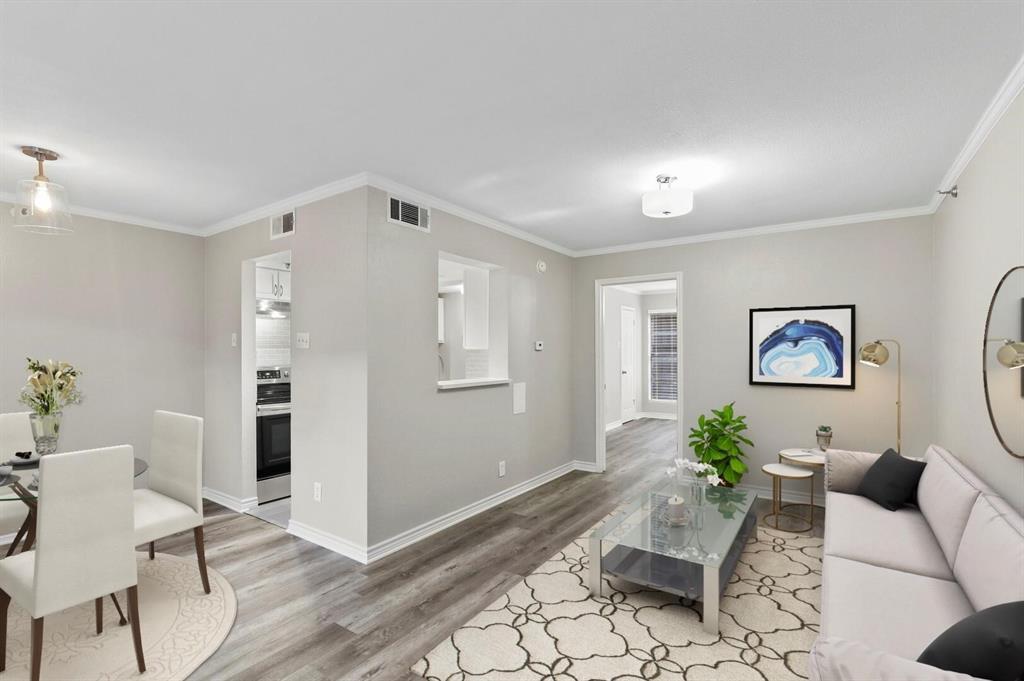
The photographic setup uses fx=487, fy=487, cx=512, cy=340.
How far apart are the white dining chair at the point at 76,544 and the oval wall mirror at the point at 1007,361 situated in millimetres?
3885

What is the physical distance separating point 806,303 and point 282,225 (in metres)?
4.56

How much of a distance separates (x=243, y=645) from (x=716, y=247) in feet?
15.7

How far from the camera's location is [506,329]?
462cm

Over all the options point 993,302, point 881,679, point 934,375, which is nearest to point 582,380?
point 934,375

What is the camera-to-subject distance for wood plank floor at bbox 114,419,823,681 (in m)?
2.23

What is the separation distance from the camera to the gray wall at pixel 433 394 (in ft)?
10.9

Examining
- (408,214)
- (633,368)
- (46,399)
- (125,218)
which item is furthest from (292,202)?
(633,368)

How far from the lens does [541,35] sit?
1783mm

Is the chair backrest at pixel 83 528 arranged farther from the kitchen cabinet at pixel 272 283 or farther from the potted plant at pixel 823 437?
the potted plant at pixel 823 437

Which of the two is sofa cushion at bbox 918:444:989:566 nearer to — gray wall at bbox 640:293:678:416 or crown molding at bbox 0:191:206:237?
crown molding at bbox 0:191:206:237

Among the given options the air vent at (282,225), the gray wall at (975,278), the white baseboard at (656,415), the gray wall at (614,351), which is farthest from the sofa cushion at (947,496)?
the white baseboard at (656,415)

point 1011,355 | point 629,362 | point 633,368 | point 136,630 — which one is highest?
point 1011,355

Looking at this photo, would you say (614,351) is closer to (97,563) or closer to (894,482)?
(894,482)

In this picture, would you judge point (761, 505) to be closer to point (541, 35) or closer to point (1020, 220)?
point (1020, 220)
